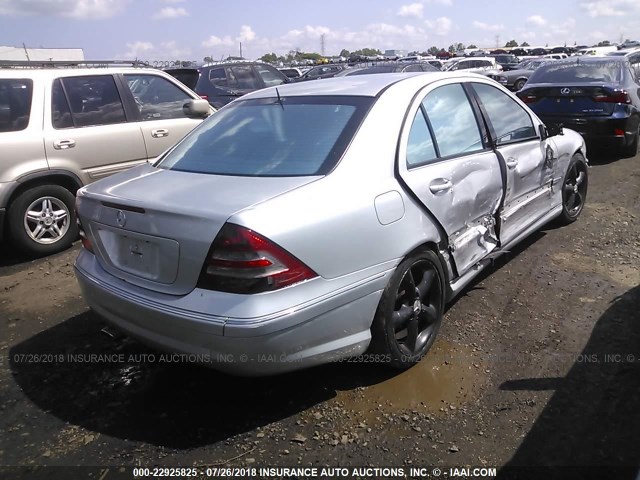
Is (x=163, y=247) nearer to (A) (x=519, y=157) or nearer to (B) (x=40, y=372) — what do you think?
(B) (x=40, y=372)

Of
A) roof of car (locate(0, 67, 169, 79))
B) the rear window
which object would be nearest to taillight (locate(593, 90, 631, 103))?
roof of car (locate(0, 67, 169, 79))

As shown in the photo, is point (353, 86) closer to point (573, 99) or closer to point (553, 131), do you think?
point (553, 131)

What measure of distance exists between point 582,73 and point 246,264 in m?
8.13

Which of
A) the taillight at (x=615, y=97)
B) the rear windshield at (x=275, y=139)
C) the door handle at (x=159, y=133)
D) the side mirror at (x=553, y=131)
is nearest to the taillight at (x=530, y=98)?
the taillight at (x=615, y=97)

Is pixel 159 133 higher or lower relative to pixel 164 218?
higher

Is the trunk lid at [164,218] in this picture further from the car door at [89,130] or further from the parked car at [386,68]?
the parked car at [386,68]

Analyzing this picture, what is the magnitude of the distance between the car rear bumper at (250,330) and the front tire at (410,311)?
0.10 m

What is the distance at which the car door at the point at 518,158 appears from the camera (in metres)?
4.03

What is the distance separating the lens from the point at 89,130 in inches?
217

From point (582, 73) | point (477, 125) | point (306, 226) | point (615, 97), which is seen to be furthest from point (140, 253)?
point (582, 73)

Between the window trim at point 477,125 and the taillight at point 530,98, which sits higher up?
the window trim at point 477,125

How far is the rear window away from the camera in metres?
4.99

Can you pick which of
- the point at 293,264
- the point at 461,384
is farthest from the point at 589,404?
the point at 293,264

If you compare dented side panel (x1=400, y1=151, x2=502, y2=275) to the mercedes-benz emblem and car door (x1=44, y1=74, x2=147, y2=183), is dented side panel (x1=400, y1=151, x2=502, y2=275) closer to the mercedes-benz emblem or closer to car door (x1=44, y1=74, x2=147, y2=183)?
the mercedes-benz emblem
